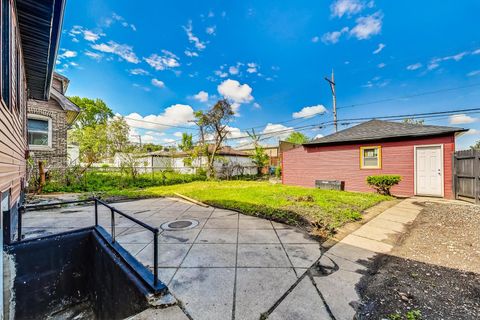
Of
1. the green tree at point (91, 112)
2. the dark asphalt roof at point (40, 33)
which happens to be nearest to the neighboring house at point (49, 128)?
the dark asphalt roof at point (40, 33)

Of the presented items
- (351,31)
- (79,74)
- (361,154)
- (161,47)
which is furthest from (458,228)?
(79,74)

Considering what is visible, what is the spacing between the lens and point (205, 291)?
1933 millimetres

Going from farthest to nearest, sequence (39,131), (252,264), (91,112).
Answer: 1. (91,112)
2. (39,131)
3. (252,264)

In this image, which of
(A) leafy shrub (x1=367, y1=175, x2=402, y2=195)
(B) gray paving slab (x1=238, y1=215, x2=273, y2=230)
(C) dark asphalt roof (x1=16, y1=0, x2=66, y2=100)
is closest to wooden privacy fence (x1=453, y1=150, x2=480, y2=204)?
(A) leafy shrub (x1=367, y1=175, x2=402, y2=195)

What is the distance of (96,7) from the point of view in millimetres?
5699

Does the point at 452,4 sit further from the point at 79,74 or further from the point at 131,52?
the point at 79,74

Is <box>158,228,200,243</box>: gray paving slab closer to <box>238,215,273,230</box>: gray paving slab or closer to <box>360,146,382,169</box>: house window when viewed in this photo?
<box>238,215,273,230</box>: gray paving slab

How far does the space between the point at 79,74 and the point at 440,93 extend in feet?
71.1

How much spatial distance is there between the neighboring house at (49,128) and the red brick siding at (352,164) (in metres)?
12.0

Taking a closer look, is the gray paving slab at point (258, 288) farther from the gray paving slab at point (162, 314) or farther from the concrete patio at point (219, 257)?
the gray paving slab at point (162, 314)

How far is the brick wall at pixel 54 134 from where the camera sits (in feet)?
27.4

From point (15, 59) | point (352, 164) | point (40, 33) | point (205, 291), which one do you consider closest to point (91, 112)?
point (40, 33)

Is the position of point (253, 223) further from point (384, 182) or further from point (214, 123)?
point (214, 123)

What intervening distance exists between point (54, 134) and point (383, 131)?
1556 centimetres
